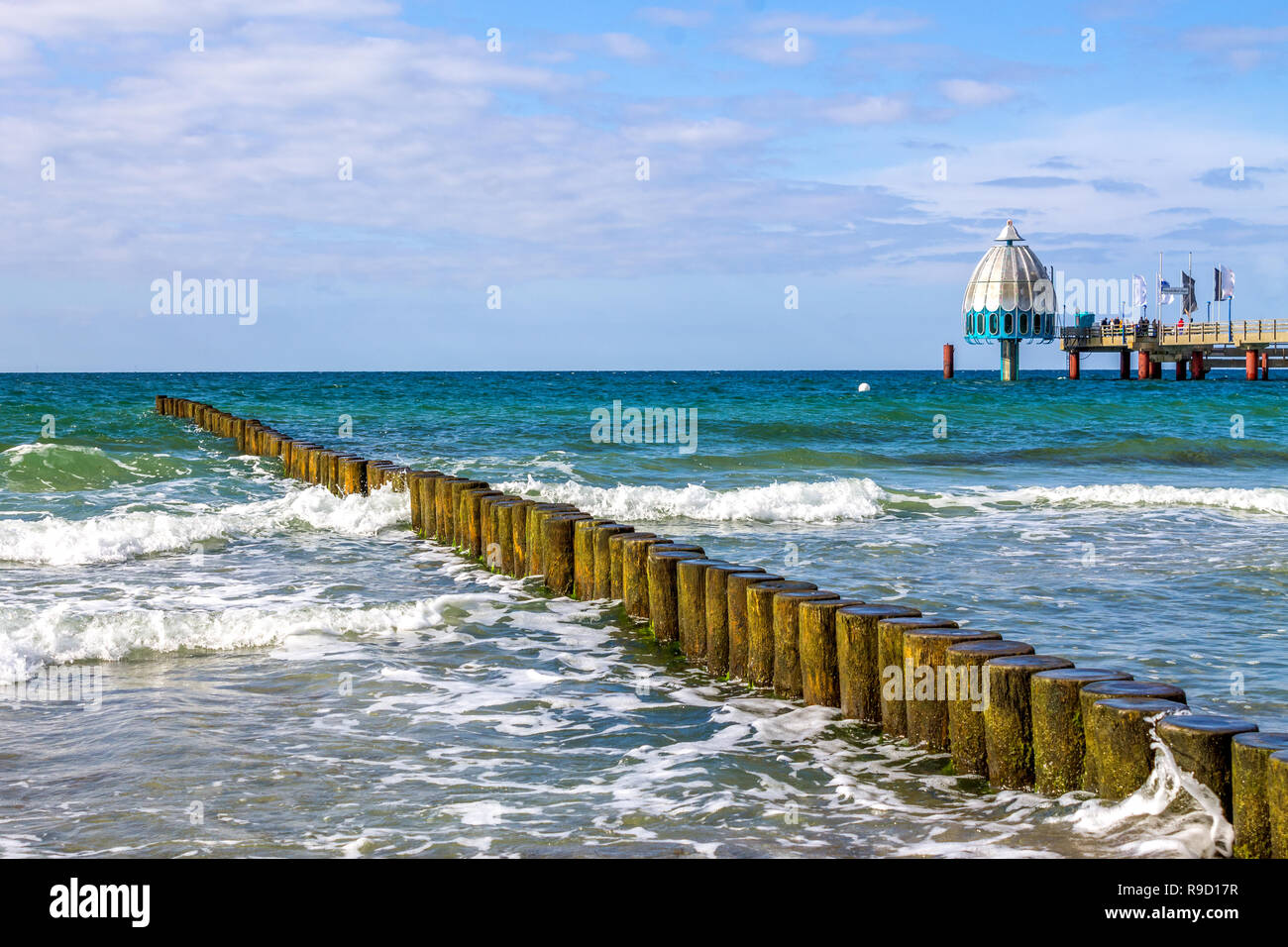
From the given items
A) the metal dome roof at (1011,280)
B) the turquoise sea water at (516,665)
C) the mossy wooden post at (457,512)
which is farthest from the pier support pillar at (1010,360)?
the mossy wooden post at (457,512)

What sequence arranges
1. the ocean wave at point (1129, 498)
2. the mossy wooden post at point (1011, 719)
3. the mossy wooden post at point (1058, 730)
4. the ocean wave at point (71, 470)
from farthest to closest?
the ocean wave at point (71, 470) → the ocean wave at point (1129, 498) → the mossy wooden post at point (1011, 719) → the mossy wooden post at point (1058, 730)

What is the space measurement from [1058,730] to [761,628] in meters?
2.09

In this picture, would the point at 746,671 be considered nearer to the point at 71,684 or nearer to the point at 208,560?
the point at 71,684

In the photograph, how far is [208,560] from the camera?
37.2ft

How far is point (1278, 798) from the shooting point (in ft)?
13.1

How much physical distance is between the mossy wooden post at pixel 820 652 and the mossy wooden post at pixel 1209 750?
202cm

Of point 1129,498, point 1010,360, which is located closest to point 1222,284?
point 1010,360

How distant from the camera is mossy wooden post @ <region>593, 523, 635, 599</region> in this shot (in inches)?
351

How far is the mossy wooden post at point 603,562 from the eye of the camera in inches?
351

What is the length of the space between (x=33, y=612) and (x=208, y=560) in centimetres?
278

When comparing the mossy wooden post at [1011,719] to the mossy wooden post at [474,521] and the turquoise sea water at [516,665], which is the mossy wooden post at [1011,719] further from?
the mossy wooden post at [474,521]

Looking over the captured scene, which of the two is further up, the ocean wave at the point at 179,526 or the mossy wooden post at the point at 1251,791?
the ocean wave at the point at 179,526
